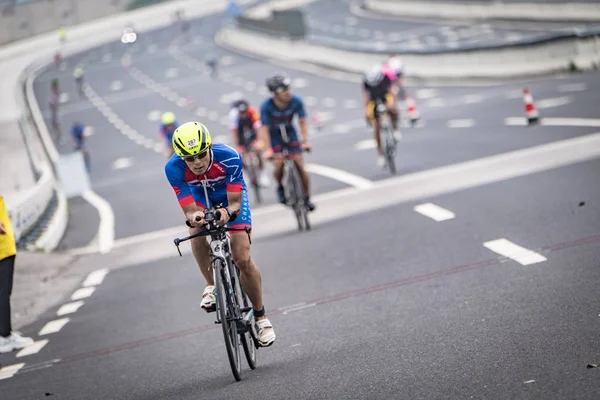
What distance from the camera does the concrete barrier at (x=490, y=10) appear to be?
163 feet

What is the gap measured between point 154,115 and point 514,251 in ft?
155

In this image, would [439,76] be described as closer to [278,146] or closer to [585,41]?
[585,41]

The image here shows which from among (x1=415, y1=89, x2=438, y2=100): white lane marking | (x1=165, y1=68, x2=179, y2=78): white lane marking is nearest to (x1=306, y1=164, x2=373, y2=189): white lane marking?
(x1=415, y1=89, x2=438, y2=100): white lane marking

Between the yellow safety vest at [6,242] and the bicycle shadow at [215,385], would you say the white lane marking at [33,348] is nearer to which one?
the yellow safety vest at [6,242]

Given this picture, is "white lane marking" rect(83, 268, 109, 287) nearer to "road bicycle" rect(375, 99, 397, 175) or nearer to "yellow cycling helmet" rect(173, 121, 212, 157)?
"road bicycle" rect(375, 99, 397, 175)

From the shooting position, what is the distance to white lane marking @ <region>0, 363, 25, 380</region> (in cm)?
1059

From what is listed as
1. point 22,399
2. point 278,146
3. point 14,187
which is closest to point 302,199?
point 278,146

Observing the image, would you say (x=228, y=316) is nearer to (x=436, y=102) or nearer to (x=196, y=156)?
(x=196, y=156)

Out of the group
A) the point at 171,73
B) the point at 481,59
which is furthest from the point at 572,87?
the point at 171,73

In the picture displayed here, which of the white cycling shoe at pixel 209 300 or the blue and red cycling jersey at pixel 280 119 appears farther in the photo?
the blue and red cycling jersey at pixel 280 119

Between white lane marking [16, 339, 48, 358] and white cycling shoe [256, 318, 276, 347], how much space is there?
11.5 feet

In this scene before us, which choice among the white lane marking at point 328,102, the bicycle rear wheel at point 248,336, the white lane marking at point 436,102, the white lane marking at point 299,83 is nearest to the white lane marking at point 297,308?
the bicycle rear wheel at point 248,336

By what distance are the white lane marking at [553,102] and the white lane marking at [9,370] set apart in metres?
18.6

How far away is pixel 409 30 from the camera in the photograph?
6725 cm
